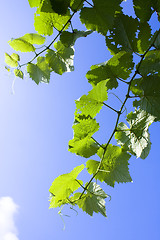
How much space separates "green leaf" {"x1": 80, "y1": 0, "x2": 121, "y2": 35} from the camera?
0.43 meters

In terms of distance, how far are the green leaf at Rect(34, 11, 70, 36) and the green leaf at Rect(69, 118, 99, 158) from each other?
231mm

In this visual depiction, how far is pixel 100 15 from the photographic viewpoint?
45 cm

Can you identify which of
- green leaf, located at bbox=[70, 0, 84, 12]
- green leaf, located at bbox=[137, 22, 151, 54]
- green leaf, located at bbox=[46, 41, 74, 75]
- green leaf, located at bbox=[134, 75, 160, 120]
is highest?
green leaf, located at bbox=[46, 41, 74, 75]

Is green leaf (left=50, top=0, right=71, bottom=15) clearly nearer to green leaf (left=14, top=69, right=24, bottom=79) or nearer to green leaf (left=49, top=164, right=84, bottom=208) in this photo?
green leaf (left=14, top=69, right=24, bottom=79)

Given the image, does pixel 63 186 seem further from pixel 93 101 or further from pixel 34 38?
pixel 34 38

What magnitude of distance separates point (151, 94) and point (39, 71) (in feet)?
1.02

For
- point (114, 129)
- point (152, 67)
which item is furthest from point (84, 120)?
point (152, 67)

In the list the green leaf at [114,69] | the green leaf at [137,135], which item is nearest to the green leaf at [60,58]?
the green leaf at [114,69]

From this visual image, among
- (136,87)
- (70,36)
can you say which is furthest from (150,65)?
(70,36)

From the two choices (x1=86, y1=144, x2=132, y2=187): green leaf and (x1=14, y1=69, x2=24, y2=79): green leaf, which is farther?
(x1=14, y1=69, x2=24, y2=79): green leaf

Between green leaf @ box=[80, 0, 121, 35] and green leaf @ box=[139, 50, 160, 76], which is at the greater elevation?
green leaf @ box=[80, 0, 121, 35]

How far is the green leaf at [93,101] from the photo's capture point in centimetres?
43

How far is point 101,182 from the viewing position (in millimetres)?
512

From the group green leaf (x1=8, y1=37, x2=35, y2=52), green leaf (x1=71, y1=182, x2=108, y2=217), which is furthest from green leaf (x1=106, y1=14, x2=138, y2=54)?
green leaf (x1=71, y1=182, x2=108, y2=217)
